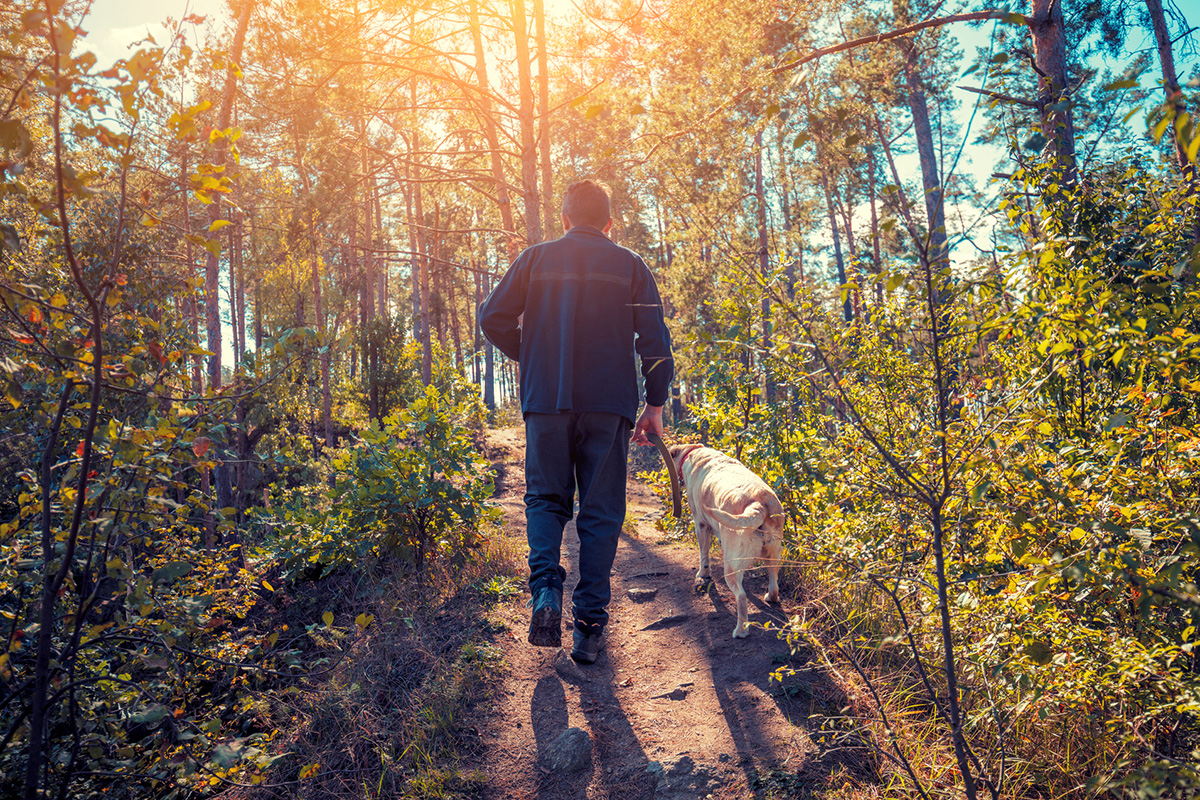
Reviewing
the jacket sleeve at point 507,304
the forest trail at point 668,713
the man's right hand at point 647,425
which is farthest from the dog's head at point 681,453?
the jacket sleeve at point 507,304

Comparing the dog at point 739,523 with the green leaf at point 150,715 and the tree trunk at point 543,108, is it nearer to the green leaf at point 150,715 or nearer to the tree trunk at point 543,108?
the green leaf at point 150,715

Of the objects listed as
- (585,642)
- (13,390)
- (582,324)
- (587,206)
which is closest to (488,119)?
(587,206)

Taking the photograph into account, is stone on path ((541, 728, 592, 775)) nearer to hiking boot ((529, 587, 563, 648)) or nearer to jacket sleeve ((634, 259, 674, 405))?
hiking boot ((529, 587, 563, 648))

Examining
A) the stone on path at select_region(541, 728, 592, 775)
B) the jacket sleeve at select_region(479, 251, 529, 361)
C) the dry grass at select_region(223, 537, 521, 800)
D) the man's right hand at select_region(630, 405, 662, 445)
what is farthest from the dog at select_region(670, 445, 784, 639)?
the jacket sleeve at select_region(479, 251, 529, 361)

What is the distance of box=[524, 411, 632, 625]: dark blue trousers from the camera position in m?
3.16

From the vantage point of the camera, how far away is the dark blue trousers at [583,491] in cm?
316

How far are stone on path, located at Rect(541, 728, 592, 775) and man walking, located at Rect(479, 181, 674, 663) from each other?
0.55 metres

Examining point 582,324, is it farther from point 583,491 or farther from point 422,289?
point 422,289

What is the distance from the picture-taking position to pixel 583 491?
10.8 ft

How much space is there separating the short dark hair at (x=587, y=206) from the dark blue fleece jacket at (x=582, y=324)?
0.25 ft

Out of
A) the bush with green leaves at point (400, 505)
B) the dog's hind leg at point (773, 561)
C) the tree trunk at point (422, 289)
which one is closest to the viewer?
the dog's hind leg at point (773, 561)

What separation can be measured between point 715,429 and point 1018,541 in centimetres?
422

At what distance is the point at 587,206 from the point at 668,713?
263cm

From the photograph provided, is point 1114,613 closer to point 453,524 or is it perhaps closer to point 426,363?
point 453,524
